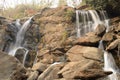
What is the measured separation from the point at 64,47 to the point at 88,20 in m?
3.43

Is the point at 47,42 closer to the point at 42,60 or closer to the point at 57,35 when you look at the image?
the point at 57,35

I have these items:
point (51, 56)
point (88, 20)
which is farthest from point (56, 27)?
point (51, 56)

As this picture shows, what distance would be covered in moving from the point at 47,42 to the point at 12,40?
9.93 ft

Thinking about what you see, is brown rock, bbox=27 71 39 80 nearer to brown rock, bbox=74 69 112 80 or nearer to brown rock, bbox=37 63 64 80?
brown rock, bbox=37 63 64 80

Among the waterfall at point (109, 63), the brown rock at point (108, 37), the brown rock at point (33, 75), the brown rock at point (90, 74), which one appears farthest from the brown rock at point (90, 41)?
the brown rock at point (90, 74)

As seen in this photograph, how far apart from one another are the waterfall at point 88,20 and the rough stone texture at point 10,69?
358 inches

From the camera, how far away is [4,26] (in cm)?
2005

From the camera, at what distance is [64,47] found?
17.1 metres

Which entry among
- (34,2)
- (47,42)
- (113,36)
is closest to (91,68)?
(113,36)

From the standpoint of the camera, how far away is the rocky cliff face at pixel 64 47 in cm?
1113

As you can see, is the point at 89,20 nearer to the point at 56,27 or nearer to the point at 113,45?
the point at 56,27

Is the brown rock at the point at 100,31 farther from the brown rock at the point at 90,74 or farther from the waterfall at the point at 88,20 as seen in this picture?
the brown rock at the point at 90,74

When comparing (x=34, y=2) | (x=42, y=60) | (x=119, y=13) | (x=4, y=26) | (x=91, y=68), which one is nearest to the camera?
(x=91, y=68)

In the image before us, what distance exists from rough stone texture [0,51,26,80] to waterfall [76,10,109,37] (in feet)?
29.8
